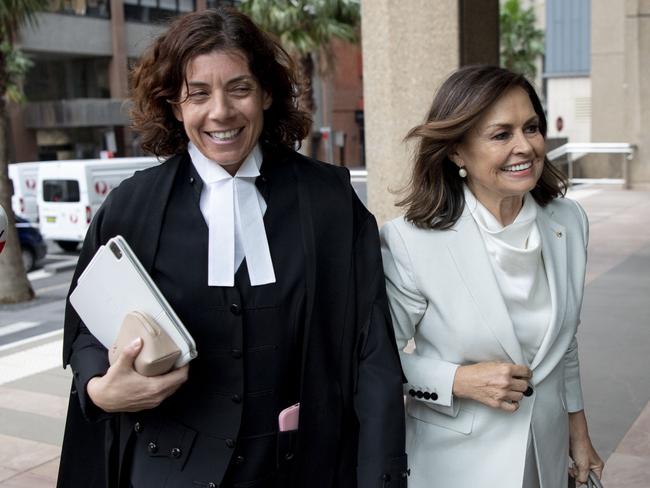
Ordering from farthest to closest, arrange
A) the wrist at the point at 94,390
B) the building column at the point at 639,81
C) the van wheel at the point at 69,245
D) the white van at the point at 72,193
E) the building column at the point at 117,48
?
the building column at the point at 117,48 → the van wheel at the point at 69,245 → the building column at the point at 639,81 → the white van at the point at 72,193 → the wrist at the point at 94,390

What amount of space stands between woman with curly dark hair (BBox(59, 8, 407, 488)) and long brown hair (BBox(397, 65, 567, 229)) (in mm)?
249

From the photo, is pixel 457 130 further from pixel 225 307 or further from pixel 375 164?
pixel 375 164

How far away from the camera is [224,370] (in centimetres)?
200

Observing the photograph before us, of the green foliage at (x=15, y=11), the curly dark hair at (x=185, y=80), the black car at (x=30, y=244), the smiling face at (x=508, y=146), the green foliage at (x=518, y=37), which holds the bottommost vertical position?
the black car at (x=30, y=244)

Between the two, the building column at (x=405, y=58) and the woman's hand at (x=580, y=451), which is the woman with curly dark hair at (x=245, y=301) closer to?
the woman's hand at (x=580, y=451)

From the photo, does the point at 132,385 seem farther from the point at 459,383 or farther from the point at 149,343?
the point at 459,383

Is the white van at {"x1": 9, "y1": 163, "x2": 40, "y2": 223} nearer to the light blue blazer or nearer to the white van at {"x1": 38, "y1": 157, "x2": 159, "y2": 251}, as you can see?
the white van at {"x1": 38, "y1": 157, "x2": 159, "y2": 251}

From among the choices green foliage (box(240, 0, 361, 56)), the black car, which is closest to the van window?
the black car

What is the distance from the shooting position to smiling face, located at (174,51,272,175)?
197 centimetres

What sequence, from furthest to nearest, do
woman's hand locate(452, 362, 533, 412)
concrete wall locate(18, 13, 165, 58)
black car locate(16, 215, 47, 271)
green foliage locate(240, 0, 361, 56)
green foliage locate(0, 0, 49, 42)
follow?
concrete wall locate(18, 13, 165, 58) → green foliage locate(240, 0, 361, 56) → black car locate(16, 215, 47, 271) → green foliage locate(0, 0, 49, 42) → woman's hand locate(452, 362, 533, 412)

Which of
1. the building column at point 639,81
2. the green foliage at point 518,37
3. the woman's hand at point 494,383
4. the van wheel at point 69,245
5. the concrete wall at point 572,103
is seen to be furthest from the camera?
the green foliage at point 518,37

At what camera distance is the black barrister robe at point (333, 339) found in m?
2.01

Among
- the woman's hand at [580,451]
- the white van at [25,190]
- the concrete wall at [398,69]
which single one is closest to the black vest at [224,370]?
the woman's hand at [580,451]

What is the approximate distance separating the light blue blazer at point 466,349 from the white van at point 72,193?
1672 centimetres
